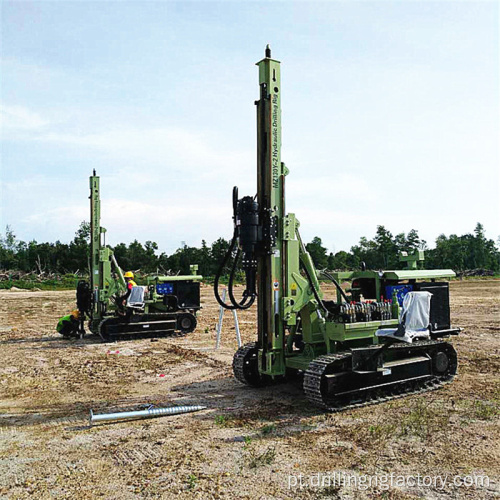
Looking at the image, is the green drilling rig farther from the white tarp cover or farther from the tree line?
the tree line

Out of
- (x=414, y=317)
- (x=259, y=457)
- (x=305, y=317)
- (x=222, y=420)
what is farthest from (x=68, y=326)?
(x=259, y=457)

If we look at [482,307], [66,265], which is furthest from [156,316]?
[66,265]

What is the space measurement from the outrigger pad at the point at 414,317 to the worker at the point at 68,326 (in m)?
10.4

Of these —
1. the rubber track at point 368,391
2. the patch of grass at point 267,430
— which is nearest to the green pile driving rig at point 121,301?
the rubber track at point 368,391

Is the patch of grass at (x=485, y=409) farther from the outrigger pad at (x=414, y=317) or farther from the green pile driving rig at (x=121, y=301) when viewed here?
the green pile driving rig at (x=121, y=301)

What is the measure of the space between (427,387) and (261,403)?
2.82m

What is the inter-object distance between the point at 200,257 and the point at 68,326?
140 feet

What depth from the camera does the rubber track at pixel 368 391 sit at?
23.8 feet

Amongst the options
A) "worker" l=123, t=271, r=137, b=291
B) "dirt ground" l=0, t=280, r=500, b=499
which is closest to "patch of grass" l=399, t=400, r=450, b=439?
"dirt ground" l=0, t=280, r=500, b=499

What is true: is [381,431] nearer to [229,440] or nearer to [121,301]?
[229,440]

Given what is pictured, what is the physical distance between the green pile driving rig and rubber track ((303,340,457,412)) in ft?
29.0

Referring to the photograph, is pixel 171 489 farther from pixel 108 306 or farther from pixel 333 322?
pixel 108 306

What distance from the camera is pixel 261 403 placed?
25.8ft

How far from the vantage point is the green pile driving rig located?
15.2 m
